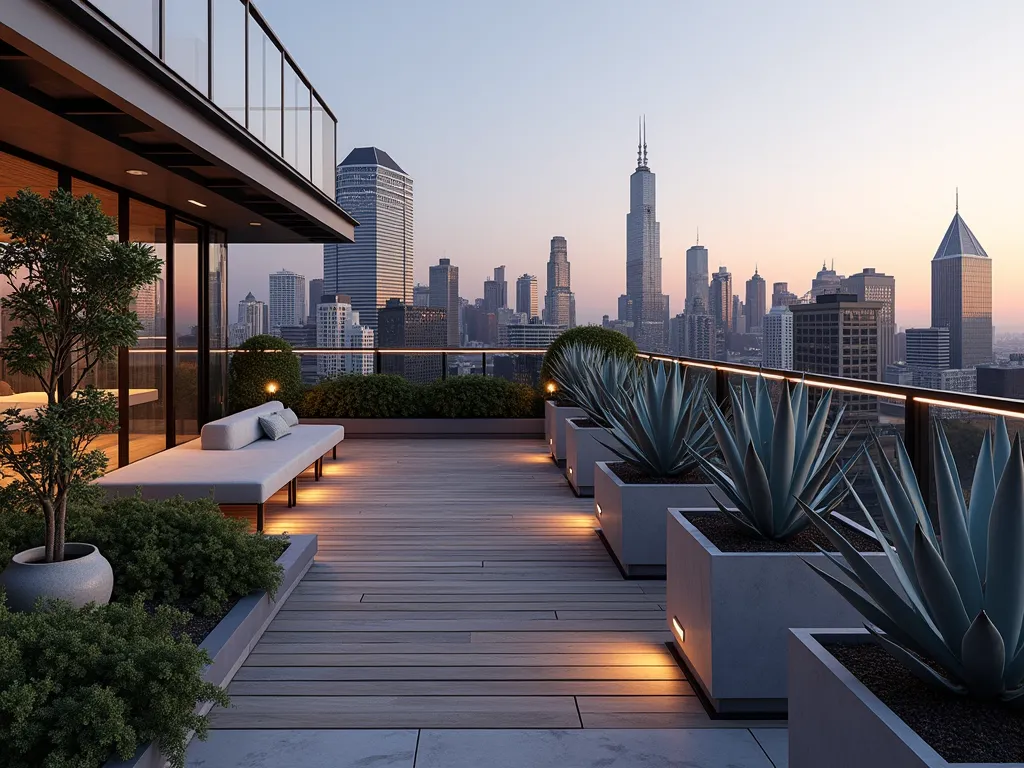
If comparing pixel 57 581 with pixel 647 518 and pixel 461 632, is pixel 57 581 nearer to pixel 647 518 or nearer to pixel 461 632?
pixel 461 632

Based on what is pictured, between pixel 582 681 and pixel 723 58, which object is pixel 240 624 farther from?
pixel 723 58

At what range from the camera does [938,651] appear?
174cm

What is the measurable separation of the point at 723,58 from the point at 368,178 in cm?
841

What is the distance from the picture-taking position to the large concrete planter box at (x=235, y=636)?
7.67ft

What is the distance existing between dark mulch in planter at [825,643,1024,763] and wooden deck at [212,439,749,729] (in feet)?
3.71

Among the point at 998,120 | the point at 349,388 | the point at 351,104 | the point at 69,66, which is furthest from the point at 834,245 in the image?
the point at 69,66

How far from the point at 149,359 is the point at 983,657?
7785mm

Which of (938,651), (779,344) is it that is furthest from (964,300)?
(938,651)

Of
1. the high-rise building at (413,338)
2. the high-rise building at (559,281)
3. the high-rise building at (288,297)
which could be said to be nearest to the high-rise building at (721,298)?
the high-rise building at (559,281)

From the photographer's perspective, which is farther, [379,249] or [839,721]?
[379,249]

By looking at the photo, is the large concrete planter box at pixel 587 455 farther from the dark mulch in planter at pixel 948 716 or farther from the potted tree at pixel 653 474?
the dark mulch in planter at pixel 948 716

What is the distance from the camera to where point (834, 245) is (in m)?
31.2

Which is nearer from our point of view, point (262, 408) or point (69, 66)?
point (69, 66)

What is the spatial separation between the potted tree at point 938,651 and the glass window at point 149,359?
695 centimetres
